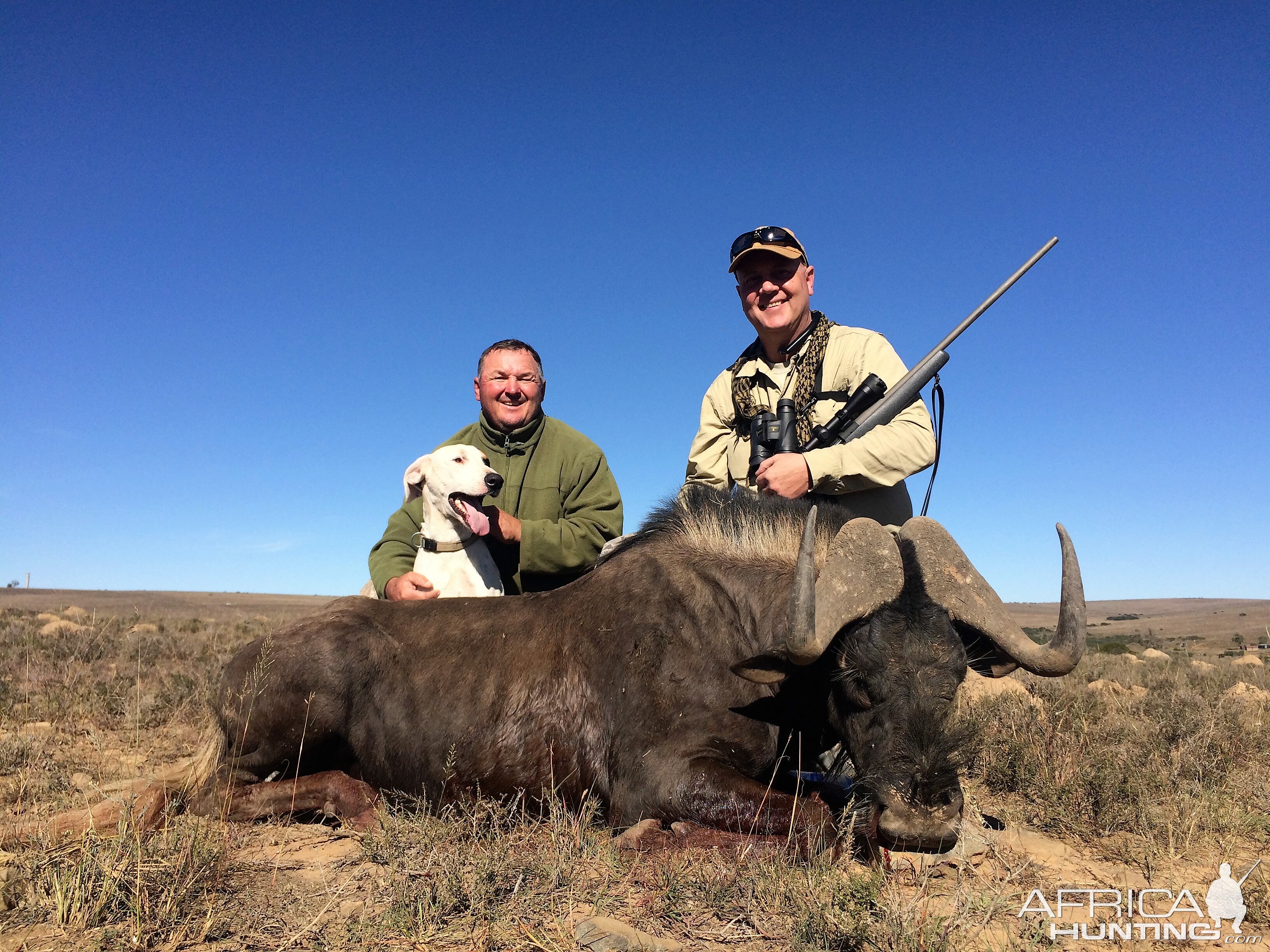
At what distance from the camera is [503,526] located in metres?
6.00

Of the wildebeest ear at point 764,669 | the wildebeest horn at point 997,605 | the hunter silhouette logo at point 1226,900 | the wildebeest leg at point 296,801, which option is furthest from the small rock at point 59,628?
the hunter silhouette logo at point 1226,900

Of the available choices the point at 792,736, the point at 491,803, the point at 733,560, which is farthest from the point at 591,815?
the point at 733,560

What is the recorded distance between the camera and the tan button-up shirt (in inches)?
203

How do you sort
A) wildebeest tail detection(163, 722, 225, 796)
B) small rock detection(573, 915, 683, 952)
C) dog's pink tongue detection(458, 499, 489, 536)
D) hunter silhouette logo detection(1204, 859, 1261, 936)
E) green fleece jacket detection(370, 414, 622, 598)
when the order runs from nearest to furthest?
small rock detection(573, 915, 683, 952), hunter silhouette logo detection(1204, 859, 1261, 936), wildebeest tail detection(163, 722, 225, 796), dog's pink tongue detection(458, 499, 489, 536), green fleece jacket detection(370, 414, 622, 598)

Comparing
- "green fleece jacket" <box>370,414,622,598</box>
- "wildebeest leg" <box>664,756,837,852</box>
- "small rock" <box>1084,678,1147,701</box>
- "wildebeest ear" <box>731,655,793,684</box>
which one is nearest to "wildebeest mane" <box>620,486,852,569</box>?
"wildebeest ear" <box>731,655,793,684</box>

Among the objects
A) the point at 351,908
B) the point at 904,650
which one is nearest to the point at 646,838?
the point at 351,908

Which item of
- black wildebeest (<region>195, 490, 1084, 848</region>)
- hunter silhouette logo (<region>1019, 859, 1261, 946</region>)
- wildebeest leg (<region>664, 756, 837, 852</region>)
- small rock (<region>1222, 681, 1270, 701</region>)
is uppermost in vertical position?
black wildebeest (<region>195, 490, 1084, 848</region>)

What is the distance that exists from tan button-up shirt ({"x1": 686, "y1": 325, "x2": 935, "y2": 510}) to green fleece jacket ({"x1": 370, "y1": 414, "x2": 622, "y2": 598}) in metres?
0.87

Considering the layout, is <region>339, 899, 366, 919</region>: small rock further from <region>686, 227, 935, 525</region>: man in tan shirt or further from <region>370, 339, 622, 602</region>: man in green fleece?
<region>370, 339, 622, 602</region>: man in green fleece

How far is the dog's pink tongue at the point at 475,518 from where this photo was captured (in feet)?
19.0

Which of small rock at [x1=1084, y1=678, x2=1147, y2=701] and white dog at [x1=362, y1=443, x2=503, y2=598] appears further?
small rock at [x1=1084, y1=678, x2=1147, y2=701]

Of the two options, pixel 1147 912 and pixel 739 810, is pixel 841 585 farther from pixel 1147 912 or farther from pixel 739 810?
pixel 1147 912

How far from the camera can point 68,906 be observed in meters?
2.70

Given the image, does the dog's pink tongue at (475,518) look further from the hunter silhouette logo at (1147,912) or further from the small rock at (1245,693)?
the small rock at (1245,693)
